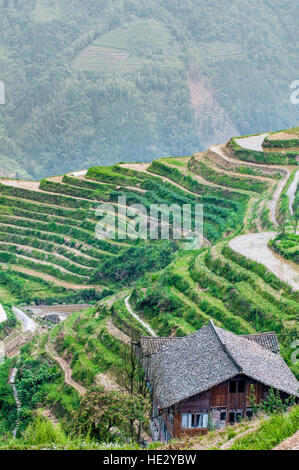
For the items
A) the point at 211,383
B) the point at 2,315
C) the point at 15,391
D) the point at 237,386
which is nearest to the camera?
the point at 211,383

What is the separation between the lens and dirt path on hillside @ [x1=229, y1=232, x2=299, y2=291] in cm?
2552

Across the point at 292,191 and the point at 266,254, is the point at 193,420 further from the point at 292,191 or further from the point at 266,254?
the point at 292,191

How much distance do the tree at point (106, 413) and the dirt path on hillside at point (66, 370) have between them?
691 cm

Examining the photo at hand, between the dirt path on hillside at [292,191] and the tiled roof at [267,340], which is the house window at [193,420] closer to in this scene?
the tiled roof at [267,340]

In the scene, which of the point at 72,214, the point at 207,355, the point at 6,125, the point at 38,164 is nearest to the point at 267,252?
the point at 207,355

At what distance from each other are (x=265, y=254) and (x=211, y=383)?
1134 cm

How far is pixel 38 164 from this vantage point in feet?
385

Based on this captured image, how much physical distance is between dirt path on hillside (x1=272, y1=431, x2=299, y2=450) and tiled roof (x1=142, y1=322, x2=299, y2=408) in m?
5.88

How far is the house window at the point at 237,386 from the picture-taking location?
17.9m

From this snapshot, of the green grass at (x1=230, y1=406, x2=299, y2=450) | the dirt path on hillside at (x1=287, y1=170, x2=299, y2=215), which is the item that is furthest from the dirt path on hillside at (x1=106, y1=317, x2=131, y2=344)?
the green grass at (x1=230, y1=406, x2=299, y2=450)

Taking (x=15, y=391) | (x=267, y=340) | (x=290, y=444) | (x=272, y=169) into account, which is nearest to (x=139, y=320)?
(x=15, y=391)

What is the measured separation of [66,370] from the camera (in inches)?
1060
